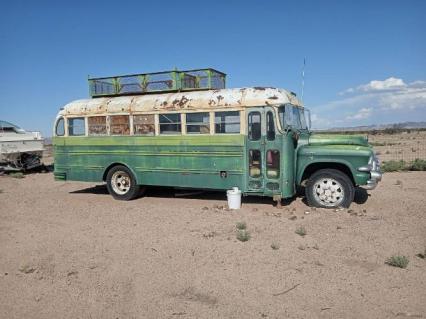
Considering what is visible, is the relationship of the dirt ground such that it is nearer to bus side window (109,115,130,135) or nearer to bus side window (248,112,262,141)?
bus side window (248,112,262,141)

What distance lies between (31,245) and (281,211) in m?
5.10

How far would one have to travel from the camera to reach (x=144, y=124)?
1037 centimetres

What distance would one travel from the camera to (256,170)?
9148 mm

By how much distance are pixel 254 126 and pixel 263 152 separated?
2.06ft

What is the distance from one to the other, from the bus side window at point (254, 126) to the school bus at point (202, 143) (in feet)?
0.07

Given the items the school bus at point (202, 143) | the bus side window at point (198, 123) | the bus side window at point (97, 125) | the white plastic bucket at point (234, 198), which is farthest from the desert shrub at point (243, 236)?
the bus side window at point (97, 125)

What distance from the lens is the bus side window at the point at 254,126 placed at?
353 inches

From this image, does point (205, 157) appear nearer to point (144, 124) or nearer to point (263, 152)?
point (263, 152)

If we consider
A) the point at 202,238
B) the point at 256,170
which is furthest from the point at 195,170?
the point at 202,238

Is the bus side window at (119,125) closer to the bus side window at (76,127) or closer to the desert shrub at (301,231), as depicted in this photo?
the bus side window at (76,127)

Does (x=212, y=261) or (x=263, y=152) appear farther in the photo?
(x=263, y=152)

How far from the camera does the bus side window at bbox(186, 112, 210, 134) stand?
9.59m

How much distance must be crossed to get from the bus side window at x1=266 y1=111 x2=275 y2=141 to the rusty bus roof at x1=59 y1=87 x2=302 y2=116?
27 cm

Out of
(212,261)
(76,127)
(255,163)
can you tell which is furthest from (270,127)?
(76,127)
